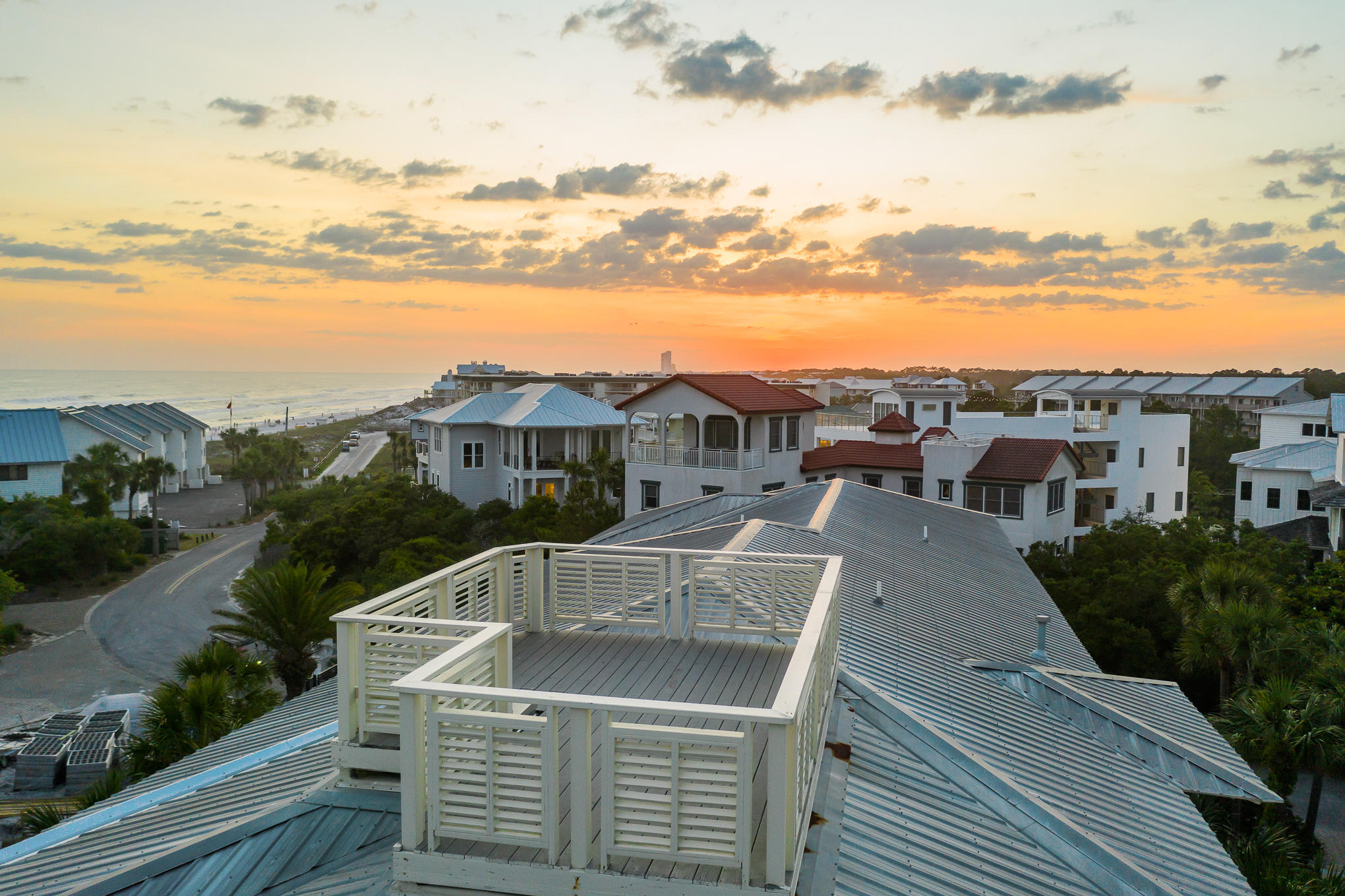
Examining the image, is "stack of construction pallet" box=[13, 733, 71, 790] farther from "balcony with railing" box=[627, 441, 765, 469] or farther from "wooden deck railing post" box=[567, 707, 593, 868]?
"balcony with railing" box=[627, 441, 765, 469]

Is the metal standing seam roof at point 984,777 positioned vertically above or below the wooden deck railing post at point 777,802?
below

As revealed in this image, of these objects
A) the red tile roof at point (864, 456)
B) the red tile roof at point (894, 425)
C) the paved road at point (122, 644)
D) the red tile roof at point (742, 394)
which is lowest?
the paved road at point (122, 644)

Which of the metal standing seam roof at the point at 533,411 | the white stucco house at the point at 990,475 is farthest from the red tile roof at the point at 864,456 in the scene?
the metal standing seam roof at the point at 533,411

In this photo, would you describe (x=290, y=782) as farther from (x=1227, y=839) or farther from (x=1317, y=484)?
(x=1317, y=484)

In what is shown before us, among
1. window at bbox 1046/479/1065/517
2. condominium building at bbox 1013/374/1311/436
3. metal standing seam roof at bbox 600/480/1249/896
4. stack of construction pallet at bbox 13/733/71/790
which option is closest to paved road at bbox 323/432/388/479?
stack of construction pallet at bbox 13/733/71/790

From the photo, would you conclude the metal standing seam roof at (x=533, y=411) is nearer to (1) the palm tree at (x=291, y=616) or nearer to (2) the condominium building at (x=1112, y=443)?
(2) the condominium building at (x=1112, y=443)

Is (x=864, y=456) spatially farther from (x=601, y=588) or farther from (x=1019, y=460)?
(x=601, y=588)

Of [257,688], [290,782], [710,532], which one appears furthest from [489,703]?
[257,688]

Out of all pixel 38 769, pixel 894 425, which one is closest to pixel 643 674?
pixel 38 769
